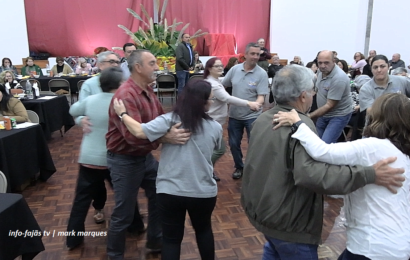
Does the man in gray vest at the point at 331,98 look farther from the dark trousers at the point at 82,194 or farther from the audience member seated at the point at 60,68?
the audience member seated at the point at 60,68

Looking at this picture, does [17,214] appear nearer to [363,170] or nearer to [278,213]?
[278,213]

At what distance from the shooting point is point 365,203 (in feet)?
3.95

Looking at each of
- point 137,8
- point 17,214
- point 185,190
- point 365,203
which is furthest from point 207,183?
point 137,8

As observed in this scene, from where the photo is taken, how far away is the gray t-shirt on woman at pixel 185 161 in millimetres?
1620

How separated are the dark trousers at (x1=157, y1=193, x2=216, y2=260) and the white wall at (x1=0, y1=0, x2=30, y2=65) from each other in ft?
33.8

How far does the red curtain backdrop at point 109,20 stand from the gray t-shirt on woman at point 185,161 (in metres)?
10.5

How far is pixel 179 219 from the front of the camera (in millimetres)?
1724

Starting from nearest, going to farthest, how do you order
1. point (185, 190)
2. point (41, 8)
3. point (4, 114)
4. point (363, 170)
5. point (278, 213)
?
point (363, 170)
point (278, 213)
point (185, 190)
point (4, 114)
point (41, 8)

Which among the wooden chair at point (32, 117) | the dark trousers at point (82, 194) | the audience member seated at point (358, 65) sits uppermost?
the audience member seated at point (358, 65)

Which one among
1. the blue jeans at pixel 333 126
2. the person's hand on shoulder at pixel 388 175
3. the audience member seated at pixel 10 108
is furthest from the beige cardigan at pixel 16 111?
the person's hand on shoulder at pixel 388 175

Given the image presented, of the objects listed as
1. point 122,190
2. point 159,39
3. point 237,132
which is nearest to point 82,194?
point 122,190

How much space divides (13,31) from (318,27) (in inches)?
368

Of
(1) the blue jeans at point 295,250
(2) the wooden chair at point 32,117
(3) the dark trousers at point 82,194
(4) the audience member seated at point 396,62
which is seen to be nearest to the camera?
(1) the blue jeans at point 295,250

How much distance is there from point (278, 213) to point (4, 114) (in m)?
3.62
